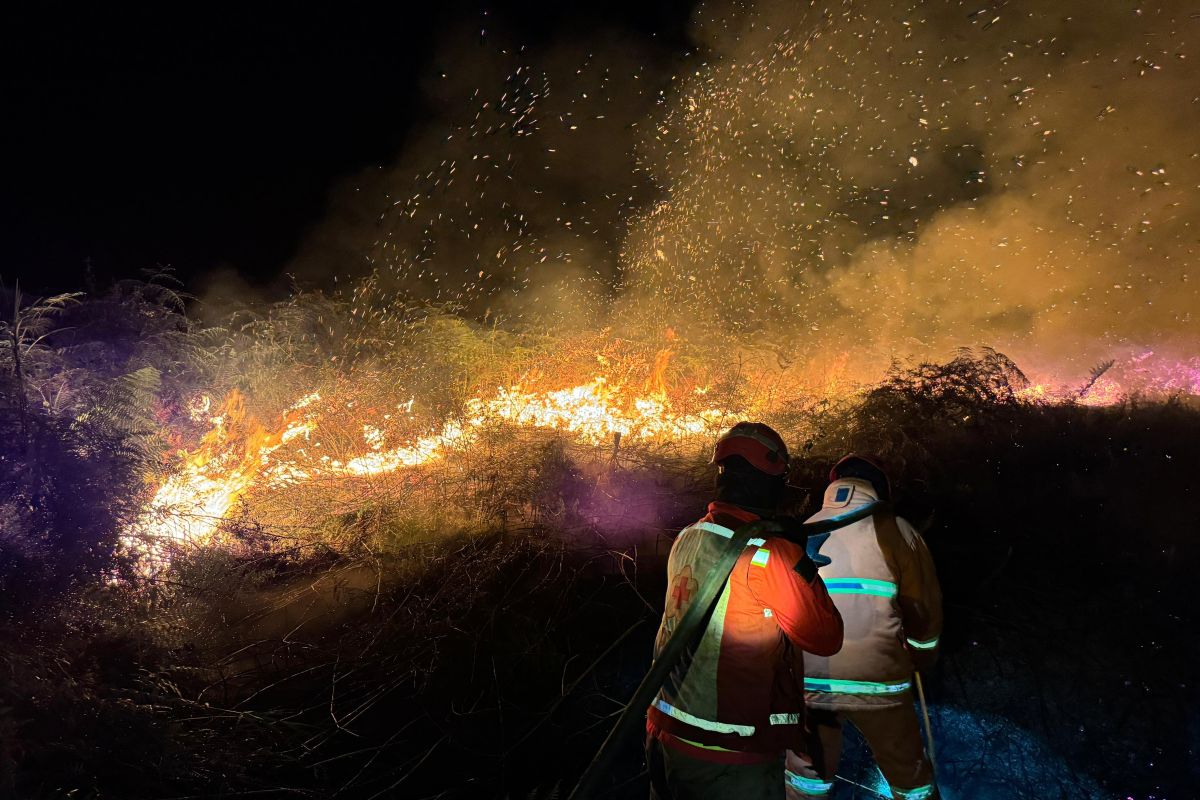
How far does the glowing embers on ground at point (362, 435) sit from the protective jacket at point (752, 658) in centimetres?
507

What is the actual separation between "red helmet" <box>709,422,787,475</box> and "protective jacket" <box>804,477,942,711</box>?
90cm

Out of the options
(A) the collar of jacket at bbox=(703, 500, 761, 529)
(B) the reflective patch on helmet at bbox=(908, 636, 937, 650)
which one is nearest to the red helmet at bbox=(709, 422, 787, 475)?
(A) the collar of jacket at bbox=(703, 500, 761, 529)

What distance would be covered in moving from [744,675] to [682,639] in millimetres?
282

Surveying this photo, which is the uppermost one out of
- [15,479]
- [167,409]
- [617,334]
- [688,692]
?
[617,334]

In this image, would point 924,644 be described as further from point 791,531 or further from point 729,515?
point 729,515

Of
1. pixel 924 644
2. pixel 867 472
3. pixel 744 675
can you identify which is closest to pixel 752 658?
pixel 744 675

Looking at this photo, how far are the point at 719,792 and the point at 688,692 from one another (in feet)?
1.19

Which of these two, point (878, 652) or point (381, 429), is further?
point (381, 429)

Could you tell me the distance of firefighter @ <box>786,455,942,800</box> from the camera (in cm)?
285

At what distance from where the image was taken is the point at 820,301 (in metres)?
13.7

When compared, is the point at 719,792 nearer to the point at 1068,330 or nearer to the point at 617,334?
the point at 617,334

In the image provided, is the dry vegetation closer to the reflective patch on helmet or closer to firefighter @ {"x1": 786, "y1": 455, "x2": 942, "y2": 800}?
firefighter @ {"x1": 786, "y1": 455, "x2": 942, "y2": 800}

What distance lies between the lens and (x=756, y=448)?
235cm

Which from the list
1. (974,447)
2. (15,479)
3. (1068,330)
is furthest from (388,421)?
(1068,330)
